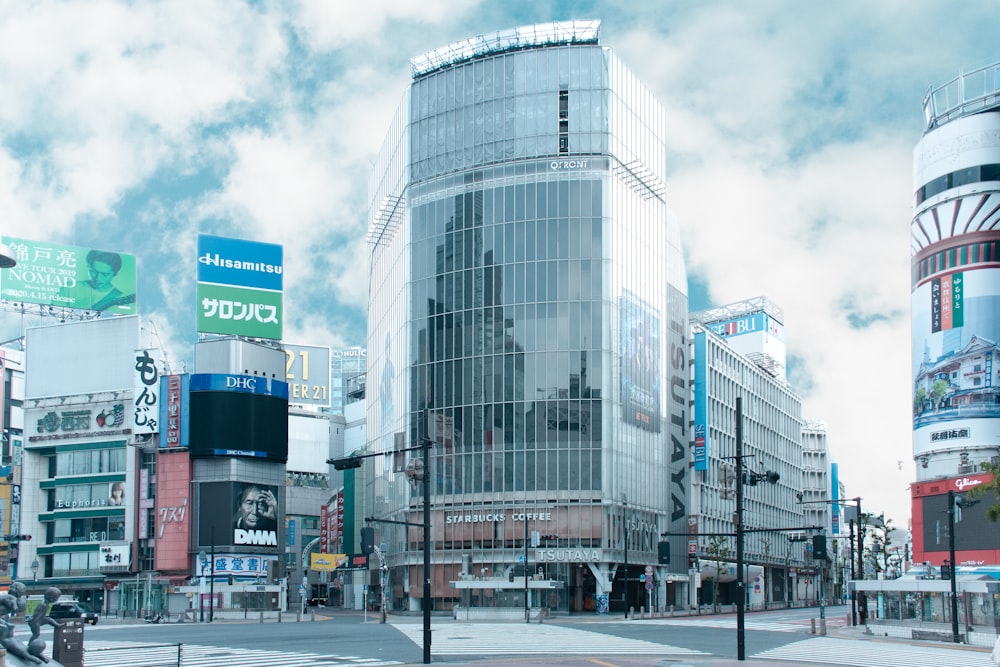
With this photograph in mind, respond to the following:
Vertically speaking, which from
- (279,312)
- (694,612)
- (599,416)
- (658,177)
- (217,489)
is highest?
(658,177)

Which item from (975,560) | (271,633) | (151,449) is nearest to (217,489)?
(151,449)

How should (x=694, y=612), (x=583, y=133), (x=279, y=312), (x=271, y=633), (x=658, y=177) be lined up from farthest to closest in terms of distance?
1. (x=279, y=312)
2. (x=658, y=177)
3. (x=583, y=133)
4. (x=694, y=612)
5. (x=271, y=633)

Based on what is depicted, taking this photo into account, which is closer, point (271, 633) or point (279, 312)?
point (271, 633)

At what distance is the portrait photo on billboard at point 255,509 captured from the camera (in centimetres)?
11400

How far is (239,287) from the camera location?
403 feet

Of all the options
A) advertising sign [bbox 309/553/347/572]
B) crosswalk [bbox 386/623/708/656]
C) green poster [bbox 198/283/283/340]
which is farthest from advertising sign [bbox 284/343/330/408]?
crosswalk [bbox 386/623/708/656]

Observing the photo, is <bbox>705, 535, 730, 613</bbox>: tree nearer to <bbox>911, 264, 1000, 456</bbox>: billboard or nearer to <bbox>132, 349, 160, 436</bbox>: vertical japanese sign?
<bbox>911, 264, 1000, 456</bbox>: billboard

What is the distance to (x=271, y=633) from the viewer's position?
59.1 metres

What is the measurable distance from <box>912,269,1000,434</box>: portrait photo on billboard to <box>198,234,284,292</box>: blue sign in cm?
6792

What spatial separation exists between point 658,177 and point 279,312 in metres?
44.0

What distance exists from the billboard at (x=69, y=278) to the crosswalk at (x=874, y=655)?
4250 inches

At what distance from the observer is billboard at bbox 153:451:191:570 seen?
11275 centimetres

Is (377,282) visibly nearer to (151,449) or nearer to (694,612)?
(151,449)

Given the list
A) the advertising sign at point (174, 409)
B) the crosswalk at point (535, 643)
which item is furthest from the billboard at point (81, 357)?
the crosswalk at point (535, 643)
